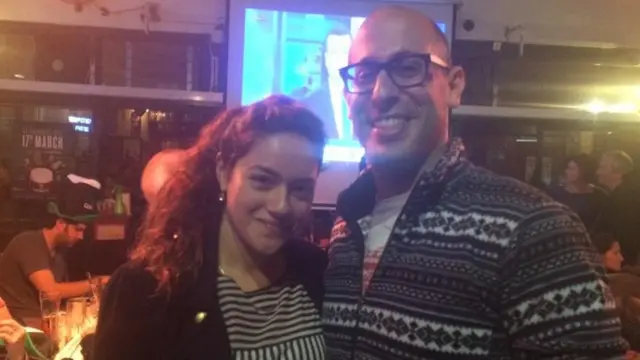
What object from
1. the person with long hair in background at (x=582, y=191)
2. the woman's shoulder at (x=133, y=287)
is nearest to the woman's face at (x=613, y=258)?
the person with long hair in background at (x=582, y=191)

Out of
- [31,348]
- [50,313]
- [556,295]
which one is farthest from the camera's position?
[50,313]

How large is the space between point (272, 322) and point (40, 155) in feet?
A: 8.84

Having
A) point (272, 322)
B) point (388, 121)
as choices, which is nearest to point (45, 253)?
point (272, 322)

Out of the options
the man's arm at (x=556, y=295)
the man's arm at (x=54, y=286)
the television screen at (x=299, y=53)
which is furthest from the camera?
the man's arm at (x=54, y=286)

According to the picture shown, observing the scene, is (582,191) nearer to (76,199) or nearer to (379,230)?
(76,199)

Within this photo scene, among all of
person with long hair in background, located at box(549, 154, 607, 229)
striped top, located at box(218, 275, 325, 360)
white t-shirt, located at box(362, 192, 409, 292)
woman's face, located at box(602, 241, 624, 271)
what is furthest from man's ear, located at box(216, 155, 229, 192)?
person with long hair in background, located at box(549, 154, 607, 229)

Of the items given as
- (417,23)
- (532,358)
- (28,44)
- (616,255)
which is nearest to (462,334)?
(532,358)

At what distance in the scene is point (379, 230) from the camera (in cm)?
136

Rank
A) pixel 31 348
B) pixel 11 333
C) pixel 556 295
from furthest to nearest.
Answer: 1. pixel 31 348
2. pixel 11 333
3. pixel 556 295

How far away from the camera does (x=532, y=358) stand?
110cm

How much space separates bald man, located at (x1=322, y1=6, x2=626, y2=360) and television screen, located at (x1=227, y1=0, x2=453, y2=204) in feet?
6.14

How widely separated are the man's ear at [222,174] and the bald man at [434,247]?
0.25 metres

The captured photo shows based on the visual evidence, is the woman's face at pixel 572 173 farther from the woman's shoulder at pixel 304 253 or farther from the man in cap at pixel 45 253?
the woman's shoulder at pixel 304 253

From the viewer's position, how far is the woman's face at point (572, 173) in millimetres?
3707
